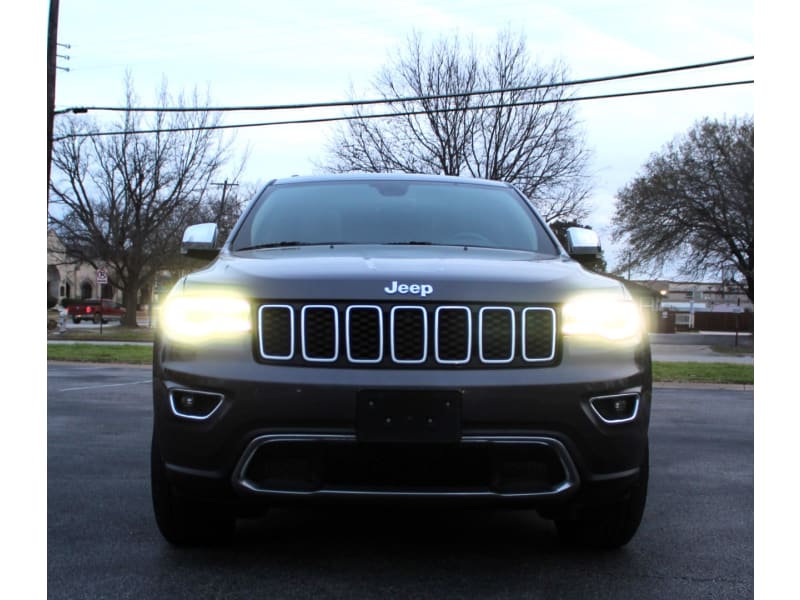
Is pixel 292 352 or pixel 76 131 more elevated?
pixel 76 131

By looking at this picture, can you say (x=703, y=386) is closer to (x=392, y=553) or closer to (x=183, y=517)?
(x=392, y=553)

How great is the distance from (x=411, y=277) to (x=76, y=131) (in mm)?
35622

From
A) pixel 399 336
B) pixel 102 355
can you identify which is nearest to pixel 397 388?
pixel 399 336

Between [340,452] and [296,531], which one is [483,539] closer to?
[296,531]

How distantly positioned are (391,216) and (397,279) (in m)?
1.28

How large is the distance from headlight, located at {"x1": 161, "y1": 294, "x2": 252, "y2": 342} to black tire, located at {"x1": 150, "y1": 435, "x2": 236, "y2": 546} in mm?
478

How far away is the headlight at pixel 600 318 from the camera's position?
10.5 feet

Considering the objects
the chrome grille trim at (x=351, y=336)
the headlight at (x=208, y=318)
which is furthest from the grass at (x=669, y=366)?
the headlight at (x=208, y=318)

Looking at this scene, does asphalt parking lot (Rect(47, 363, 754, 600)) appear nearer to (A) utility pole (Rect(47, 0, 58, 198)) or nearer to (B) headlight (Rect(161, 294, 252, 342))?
(B) headlight (Rect(161, 294, 252, 342))

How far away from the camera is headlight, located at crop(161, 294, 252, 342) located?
3141 millimetres

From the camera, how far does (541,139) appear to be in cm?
2872

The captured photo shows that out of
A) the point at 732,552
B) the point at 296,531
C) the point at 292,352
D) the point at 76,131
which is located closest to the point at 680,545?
the point at 732,552

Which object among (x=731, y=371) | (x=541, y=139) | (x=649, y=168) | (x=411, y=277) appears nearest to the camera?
(x=411, y=277)

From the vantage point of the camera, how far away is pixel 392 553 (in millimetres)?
3590
